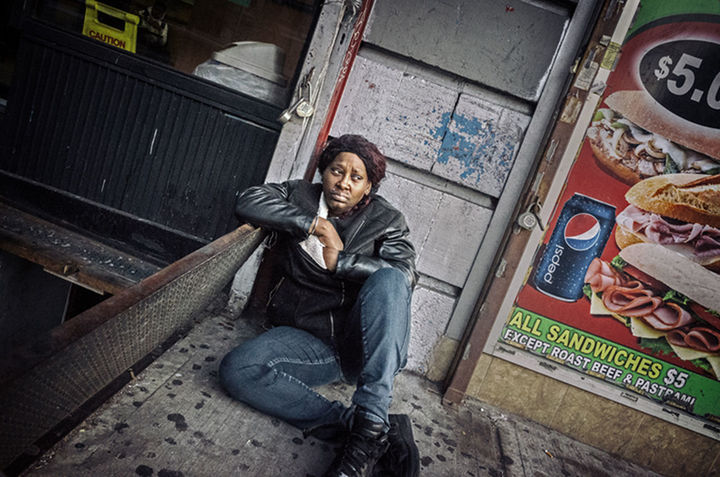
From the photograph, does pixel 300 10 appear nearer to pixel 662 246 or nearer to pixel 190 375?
pixel 190 375

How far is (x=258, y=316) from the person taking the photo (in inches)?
106

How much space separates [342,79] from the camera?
252cm

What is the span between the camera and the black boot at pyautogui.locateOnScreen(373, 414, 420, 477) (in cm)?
158

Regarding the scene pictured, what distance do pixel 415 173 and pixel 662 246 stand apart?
60.7 inches

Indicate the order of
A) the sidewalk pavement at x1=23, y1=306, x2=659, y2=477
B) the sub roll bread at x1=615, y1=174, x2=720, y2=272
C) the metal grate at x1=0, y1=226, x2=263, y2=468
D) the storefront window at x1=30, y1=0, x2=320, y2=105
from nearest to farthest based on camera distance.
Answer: the metal grate at x1=0, y1=226, x2=263, y2=468, the sidewalk pavement at x1=23, y1=306, x2=659, y2=477, the sub roll bread at x1=615, y1=174, x2=720, y2=272, the storefront window at x1=30, y1=0, x2=320, y2=105

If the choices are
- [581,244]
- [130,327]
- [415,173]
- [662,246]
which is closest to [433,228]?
[415,173]

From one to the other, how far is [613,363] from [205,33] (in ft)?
11.7

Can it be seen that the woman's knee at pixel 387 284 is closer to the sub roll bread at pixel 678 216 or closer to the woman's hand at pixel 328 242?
the woman's hand at pixel 328 242

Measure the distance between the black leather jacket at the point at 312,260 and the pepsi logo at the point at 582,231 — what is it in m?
1.08

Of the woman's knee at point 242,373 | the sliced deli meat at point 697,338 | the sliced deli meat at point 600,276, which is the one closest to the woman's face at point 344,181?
the woman's knee at point 242,373

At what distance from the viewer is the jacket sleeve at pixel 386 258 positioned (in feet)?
6.33

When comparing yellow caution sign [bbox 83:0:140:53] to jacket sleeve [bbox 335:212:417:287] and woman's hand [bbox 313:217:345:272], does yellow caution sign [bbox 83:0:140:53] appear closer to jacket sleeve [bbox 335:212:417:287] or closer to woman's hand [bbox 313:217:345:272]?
woman's hand [bbox 313:217:345:272]

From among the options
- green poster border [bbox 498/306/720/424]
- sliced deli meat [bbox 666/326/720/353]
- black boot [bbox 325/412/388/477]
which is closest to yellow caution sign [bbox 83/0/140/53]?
black boot [bbox 325/412/388/477]

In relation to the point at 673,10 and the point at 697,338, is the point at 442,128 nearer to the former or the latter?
the point at 673,10
